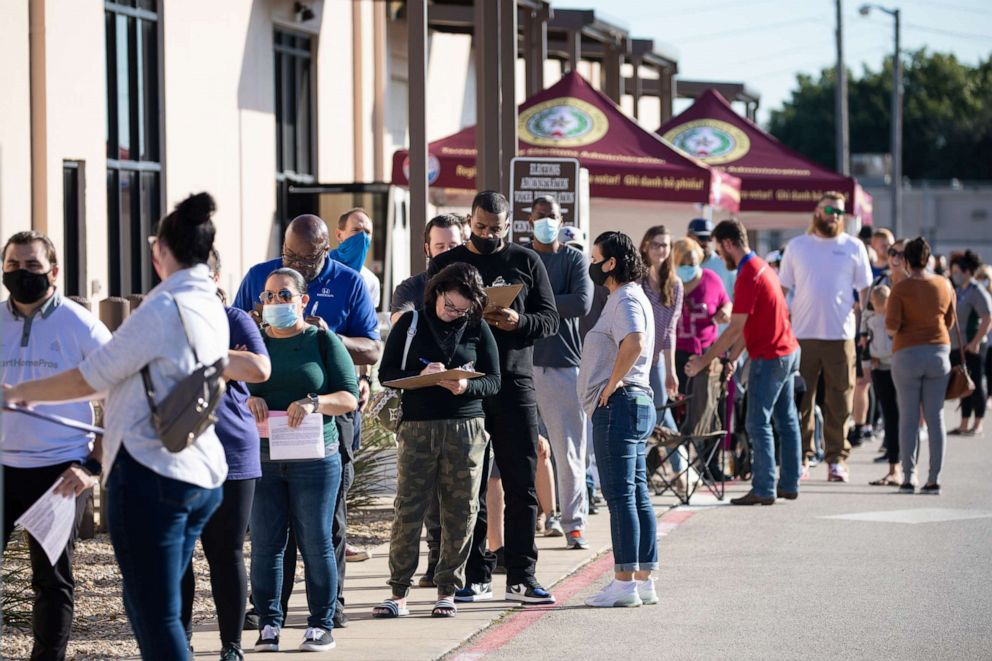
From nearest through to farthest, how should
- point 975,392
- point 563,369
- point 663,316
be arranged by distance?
point 563,369 → point 663,316 → point 975,392

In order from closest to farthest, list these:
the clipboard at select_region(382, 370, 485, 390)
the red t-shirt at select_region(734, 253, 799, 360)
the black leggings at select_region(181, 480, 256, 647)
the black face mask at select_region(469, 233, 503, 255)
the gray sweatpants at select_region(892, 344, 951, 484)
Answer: the black leggings at select_region(181, 480, 256, 647) → the clipboard at select_region(382, 370, 485, 390) → the black face mask at select_region(469, 233, 503, 255) → the red t-shirt at select_region(734, 253, 799, 360) → the gray sweatpants at select_region(892, 344, 951, 484)

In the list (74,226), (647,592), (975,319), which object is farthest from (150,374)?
(975,319)

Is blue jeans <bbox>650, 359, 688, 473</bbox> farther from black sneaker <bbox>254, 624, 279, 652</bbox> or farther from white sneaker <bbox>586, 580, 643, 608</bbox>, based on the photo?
black sneaker <bbox>254, 624, 279, 652</bbox>

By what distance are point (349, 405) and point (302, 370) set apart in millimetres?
267

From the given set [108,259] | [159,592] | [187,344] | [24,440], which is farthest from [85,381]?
[108,259]

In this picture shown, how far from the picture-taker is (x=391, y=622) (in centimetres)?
839

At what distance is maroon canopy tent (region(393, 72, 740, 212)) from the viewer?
63.8ft

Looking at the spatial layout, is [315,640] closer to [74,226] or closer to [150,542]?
[150,542]

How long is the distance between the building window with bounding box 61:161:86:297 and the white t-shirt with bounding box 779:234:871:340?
7892 mm

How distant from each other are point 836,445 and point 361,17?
1447cm

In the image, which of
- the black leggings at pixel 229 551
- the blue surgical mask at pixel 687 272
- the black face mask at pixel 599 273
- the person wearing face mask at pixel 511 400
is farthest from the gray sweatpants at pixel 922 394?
the black leggings at pixel 229 551

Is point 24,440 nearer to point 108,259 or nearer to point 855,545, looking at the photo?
point 855,545

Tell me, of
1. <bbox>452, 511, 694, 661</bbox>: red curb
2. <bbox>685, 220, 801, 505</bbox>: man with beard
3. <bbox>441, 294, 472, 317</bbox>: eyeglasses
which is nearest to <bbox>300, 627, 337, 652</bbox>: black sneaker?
<bbox>452, 511, 694, 661</bbox>: red curb

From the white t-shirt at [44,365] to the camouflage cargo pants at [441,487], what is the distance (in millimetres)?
1907
